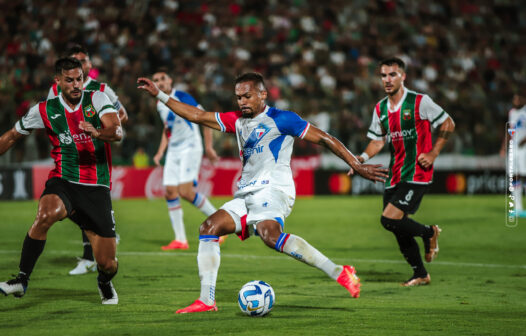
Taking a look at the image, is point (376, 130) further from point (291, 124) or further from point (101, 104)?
point (101, 104)

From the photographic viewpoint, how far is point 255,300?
5.93 metres

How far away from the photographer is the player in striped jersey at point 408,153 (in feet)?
25.8

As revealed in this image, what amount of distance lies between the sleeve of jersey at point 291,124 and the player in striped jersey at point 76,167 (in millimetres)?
1429

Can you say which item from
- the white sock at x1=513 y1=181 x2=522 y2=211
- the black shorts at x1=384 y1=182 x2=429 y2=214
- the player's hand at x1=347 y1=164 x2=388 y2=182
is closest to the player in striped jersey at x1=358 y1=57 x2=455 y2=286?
the black shorts at x1=384 y1=182 x2=429 y2=214

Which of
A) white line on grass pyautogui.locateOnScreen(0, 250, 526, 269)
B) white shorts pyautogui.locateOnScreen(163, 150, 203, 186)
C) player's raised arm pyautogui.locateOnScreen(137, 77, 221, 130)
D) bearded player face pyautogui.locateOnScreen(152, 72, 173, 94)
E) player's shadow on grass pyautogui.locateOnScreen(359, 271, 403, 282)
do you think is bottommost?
white line on grass pyautogui.locateOnScreen(0, 250, 526, 269)

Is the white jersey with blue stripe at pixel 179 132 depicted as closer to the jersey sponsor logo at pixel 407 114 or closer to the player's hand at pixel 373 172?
the jersey sponsor logo at pixel 407 114

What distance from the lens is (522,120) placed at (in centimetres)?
1509

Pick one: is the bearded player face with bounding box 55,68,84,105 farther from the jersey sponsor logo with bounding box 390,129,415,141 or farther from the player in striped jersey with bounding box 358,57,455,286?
the jersey sponsor logo with bounding box 390,129,415,141

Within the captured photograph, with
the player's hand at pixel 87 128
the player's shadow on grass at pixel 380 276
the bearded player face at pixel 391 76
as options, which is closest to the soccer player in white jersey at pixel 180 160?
the player's shadow on grass at pixel 380 276

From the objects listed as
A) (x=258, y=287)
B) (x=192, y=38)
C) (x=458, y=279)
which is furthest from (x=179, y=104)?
(x=192, y=38)

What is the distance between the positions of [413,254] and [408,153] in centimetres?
110

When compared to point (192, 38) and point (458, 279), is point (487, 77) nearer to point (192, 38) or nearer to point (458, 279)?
point (192, 38)

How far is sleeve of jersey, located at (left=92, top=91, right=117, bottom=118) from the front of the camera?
6527mm

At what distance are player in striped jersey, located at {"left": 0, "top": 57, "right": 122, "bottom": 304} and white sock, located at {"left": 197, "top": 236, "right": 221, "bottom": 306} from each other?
876mm
